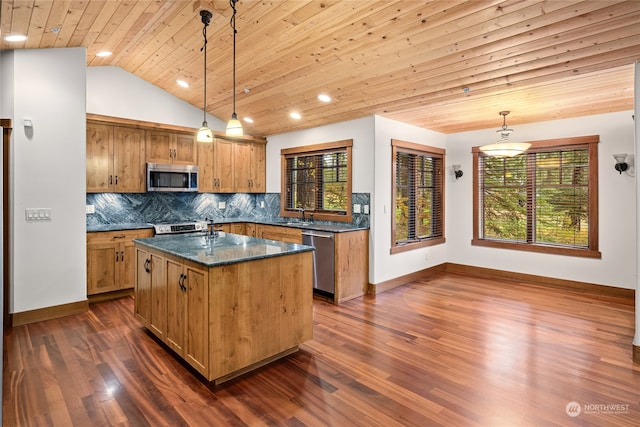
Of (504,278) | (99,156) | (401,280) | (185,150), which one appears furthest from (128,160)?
(504,278)

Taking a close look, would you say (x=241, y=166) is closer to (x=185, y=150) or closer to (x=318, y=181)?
(x=185, y=150)

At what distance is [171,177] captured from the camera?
5656 millimetres

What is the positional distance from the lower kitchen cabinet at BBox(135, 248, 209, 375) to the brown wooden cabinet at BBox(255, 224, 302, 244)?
2221 millimetres

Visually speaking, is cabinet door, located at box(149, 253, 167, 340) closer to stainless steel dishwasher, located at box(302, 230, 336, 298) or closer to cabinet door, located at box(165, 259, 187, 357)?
cabinet door, located at box(165, 259, 187, 357)

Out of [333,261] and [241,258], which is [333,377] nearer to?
[241,258]

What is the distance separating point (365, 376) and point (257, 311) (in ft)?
3.24

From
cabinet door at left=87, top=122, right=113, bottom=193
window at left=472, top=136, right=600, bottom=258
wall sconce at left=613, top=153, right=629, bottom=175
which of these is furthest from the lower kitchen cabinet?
wall sconce at left=613, top=153, right=629, bottom=175

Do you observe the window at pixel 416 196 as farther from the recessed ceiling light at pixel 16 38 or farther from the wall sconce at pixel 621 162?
the recessed ceiling light at pixel 16 38

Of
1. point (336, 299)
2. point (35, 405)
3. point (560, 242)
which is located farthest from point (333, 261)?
point (560, 242)

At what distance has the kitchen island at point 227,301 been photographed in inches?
106

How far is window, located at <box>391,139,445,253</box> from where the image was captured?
5699 millimetres

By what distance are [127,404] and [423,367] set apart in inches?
87.6

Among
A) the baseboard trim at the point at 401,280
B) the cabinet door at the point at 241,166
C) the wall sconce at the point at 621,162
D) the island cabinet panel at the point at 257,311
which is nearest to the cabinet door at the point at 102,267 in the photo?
the cabinet door at the point at 241,166

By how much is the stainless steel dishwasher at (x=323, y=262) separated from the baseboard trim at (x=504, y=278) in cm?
67
